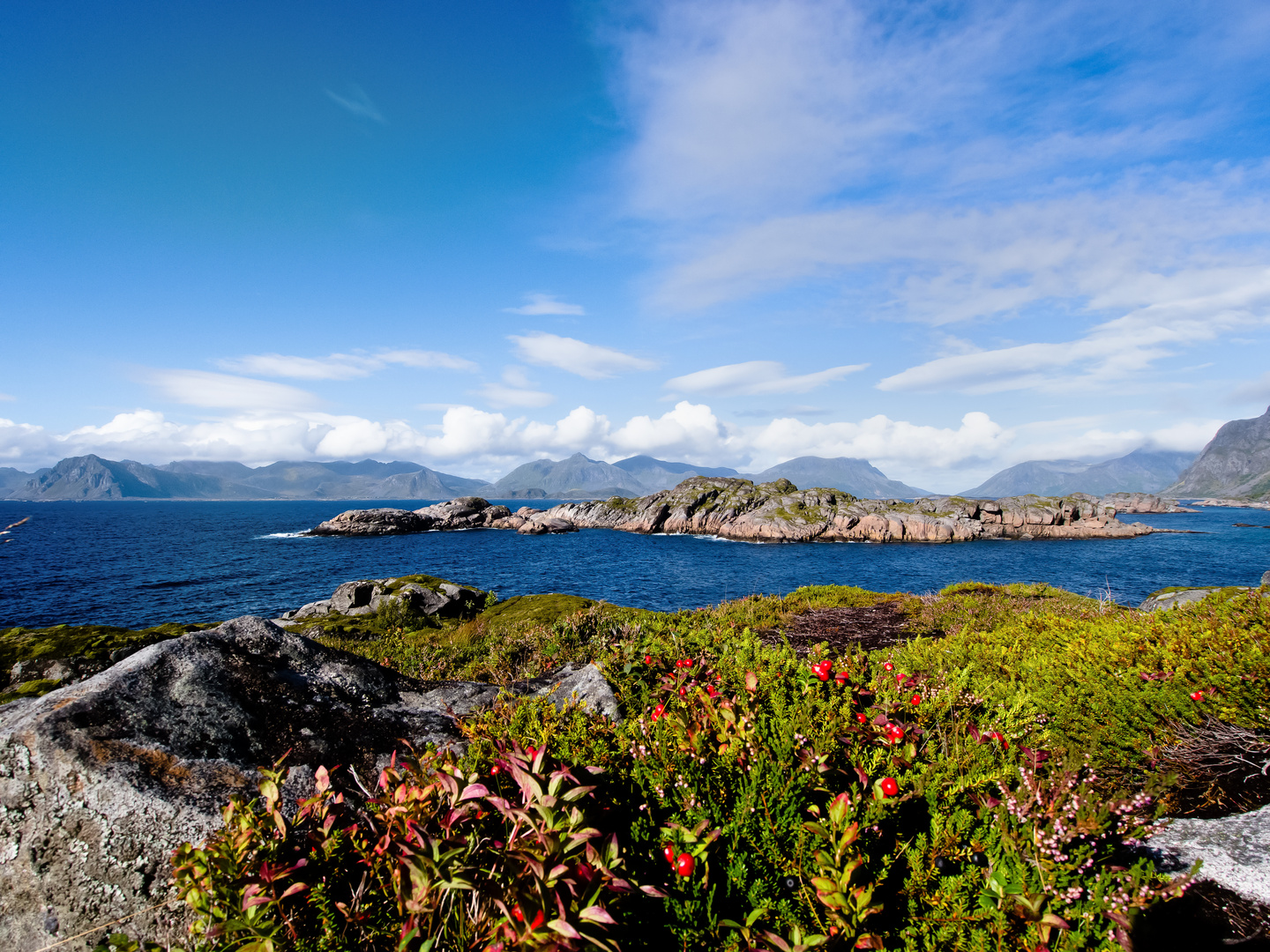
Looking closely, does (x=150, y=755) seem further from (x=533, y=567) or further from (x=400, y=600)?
(x=533, y=567)

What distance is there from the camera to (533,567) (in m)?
61.8

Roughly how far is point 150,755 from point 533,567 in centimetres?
6019

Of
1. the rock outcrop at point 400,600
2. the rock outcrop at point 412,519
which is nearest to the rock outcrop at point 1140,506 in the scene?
the rock outcrop at point 412,519

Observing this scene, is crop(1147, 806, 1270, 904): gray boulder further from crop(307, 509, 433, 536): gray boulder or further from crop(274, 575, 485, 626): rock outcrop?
crop(307, 509, 433, 536): gray boulder

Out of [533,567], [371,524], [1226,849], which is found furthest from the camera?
[371,524]

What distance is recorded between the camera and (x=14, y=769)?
2752 millimetres

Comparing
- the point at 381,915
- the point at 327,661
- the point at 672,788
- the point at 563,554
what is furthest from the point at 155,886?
the point at 563,554

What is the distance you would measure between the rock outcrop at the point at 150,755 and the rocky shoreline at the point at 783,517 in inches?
3435

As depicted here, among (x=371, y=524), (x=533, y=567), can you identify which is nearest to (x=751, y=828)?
(x=533, y=567)

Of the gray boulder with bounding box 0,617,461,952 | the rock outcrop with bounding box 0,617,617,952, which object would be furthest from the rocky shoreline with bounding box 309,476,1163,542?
the gray boulder with bounding box 0,617,461,952

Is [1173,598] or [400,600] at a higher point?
[1173,598]

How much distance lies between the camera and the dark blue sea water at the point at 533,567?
3997 cm

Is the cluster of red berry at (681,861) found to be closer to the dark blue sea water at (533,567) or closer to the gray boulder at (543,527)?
the dark blue sea water at (533,567)

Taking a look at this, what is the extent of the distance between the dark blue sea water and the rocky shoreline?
5.97 metres
